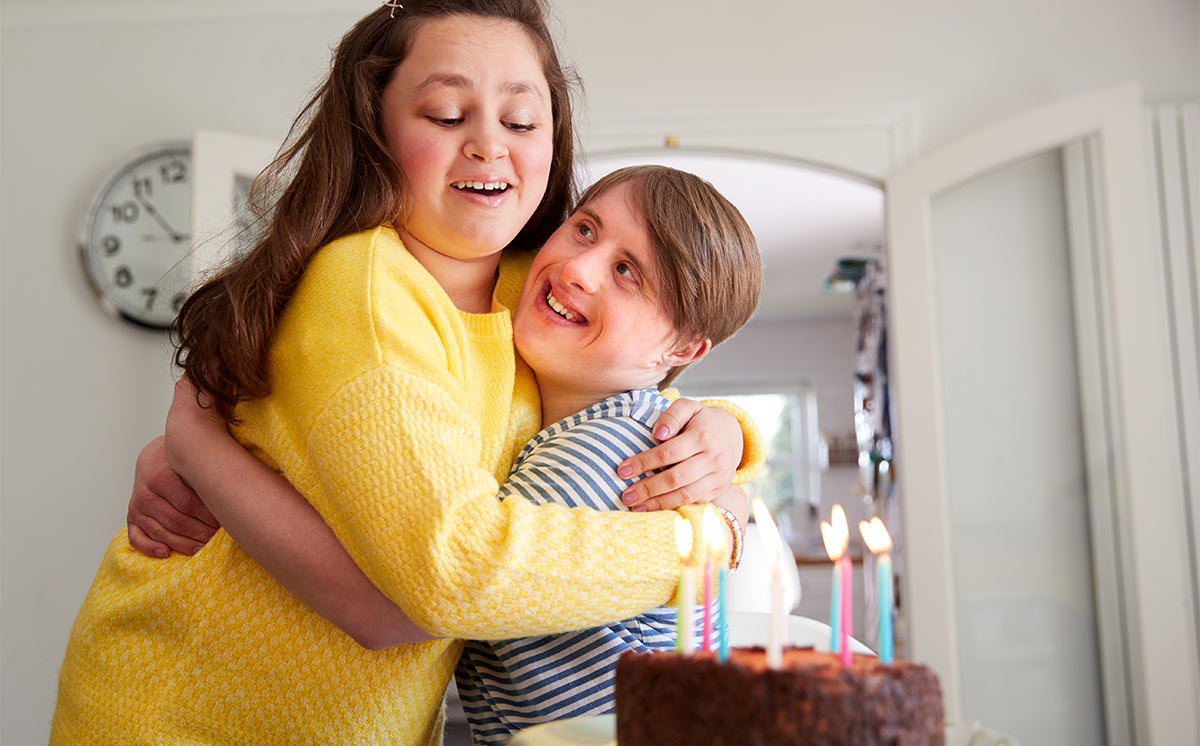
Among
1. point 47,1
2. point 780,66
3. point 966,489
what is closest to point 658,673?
point 966,489

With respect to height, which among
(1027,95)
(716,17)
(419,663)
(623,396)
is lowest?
(419,663)

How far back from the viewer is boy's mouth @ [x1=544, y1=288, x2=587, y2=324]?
1.05 meters

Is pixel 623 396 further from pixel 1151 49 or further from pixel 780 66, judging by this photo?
pixel 1151 49

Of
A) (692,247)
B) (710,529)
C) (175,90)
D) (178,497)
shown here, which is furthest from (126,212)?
(710,529)

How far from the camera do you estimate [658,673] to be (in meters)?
0.54

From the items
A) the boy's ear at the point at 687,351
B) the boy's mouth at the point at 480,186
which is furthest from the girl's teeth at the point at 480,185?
the boy's ear at the point at 687,351

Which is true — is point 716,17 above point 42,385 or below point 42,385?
above

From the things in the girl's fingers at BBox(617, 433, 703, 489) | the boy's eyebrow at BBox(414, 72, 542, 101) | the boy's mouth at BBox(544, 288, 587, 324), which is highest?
the boy's eyebrow at BBox(414, 72, 542, 101)

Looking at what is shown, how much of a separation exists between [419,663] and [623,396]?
34 centimetres

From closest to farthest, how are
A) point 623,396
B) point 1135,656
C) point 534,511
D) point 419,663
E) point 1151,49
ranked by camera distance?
1. point 534,511
2. point 419,663
3. point 623,396
4. point 1135,656
5. point 1151,49

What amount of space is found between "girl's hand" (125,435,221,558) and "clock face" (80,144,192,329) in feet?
7.68

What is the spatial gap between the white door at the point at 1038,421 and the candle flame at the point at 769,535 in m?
2.35

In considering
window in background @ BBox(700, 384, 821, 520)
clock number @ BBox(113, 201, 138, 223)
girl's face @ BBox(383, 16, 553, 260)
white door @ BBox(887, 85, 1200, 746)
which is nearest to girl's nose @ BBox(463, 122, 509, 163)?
girl's face @ BBox(383, 16, 553, 260)

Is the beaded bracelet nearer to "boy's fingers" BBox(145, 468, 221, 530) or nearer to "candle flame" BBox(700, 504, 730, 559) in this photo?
"candle flame" BBox(700, 504, 730, 559)
